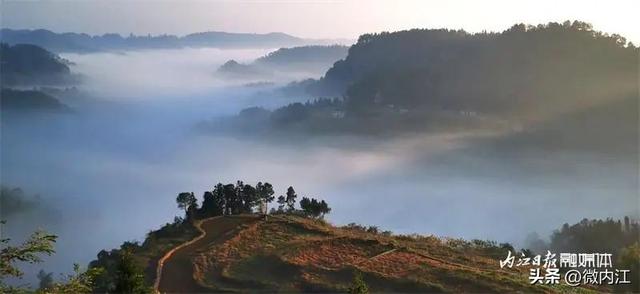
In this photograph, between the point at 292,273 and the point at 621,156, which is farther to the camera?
the point at 621,156

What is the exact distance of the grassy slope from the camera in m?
16.2

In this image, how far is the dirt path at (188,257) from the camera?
1631cm

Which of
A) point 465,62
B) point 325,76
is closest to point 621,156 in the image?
point 465,62

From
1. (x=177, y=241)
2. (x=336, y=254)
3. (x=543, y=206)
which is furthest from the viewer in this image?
(x=543, y=206)

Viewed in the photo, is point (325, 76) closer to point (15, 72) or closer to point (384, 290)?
point (15, 72)

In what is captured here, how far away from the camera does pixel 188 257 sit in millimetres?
18625

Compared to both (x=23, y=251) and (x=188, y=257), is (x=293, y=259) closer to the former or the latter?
(x=188, y=257)

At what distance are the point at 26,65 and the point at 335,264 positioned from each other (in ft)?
342

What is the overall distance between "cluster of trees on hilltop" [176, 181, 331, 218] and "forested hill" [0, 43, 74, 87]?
9244 centimetres

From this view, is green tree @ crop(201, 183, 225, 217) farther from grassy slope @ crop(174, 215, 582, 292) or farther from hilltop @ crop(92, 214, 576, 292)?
grassy slope @ crop(174, 215, 582, 292)

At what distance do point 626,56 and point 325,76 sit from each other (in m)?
60.3

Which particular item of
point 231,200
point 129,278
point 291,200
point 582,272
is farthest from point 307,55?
point 129,278

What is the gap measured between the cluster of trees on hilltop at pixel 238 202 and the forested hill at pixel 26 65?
92435 mm

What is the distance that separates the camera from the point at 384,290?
53.0ft
